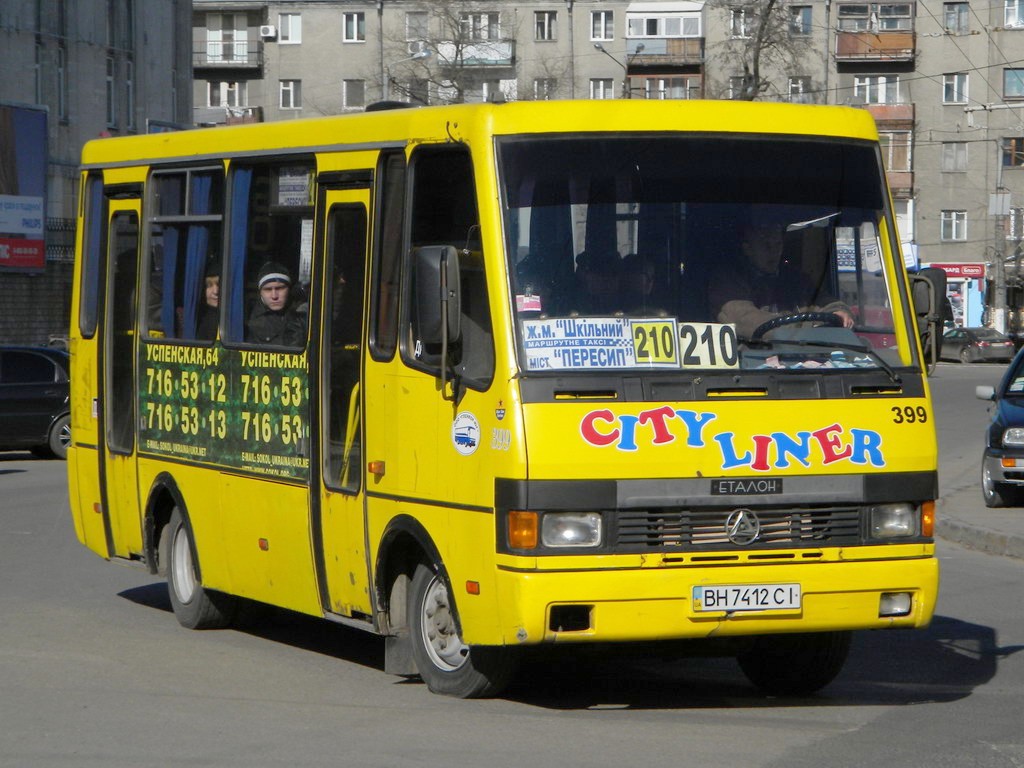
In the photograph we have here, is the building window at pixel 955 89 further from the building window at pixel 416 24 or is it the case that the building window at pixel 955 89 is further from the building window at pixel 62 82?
the building window at pixel 62 82

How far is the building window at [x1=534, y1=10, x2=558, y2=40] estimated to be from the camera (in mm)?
81625

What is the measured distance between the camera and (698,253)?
803 centimetres

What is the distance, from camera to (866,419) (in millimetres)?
7945

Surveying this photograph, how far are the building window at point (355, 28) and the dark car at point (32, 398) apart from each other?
5906 centimetres

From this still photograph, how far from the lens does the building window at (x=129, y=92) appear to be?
54.4 meters

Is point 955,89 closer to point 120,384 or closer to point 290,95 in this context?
point 290,95

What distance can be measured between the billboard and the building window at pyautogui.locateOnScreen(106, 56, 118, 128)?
14.3 ft

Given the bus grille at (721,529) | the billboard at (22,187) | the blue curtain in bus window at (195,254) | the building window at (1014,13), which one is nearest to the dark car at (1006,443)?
the blue curtain in bus window at (195,254)

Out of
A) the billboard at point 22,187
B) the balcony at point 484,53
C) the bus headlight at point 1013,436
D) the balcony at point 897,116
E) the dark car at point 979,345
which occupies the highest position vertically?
the balcony at point 484,53

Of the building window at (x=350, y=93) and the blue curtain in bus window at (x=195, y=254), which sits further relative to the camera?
the building window at (x=350, y=93)

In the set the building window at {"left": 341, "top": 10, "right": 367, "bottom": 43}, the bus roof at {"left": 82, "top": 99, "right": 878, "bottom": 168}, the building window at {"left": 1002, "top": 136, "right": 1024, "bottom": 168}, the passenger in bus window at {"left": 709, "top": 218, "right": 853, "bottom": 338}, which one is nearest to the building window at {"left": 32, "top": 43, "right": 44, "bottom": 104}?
the building window at {"left": 341, "top": 10, "right": 367, "bottom": 43}

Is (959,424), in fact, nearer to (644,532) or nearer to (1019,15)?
(644,532)

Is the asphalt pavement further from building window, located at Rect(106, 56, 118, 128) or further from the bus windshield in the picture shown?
building window, located at Rect(106, 56, 118, 128)

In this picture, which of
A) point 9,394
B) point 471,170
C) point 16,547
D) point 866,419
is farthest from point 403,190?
point 9,394
